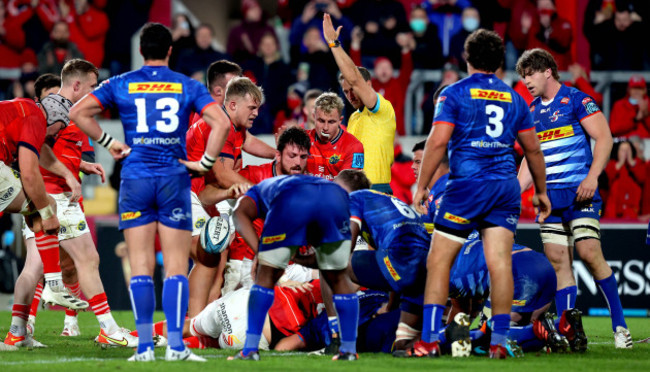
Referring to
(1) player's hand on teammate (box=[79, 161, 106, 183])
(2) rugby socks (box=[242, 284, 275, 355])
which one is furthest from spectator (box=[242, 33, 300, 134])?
(2) rugby socks (box=[242, 284, 275, 355])

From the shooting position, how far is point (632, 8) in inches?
644

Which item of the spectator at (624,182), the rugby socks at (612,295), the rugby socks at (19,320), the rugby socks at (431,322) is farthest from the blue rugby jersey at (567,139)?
the spectator at (624,182)

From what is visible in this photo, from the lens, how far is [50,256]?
8094 millimetres

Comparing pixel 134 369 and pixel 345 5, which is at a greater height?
pixel 345 5

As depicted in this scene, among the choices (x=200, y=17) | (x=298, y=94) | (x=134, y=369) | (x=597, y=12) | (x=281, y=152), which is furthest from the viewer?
(x=200, y=17)

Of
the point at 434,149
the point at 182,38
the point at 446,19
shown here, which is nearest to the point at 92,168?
the point at 434,149

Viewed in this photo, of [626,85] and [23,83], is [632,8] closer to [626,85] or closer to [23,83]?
[626,85]

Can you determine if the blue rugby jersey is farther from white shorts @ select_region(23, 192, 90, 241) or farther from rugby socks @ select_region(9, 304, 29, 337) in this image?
rugby socks @ select_region(9, 304, 29, 337)

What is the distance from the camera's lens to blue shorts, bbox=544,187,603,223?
8.24 m

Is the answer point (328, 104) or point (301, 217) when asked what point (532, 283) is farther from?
point (328, 104)

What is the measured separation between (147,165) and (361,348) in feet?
7.82

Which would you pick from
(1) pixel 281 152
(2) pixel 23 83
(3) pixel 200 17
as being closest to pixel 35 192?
(1) pixel 281 152

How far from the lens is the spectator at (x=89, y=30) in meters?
17.1

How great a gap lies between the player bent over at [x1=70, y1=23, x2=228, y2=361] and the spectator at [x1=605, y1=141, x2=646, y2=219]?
29.0 feet
